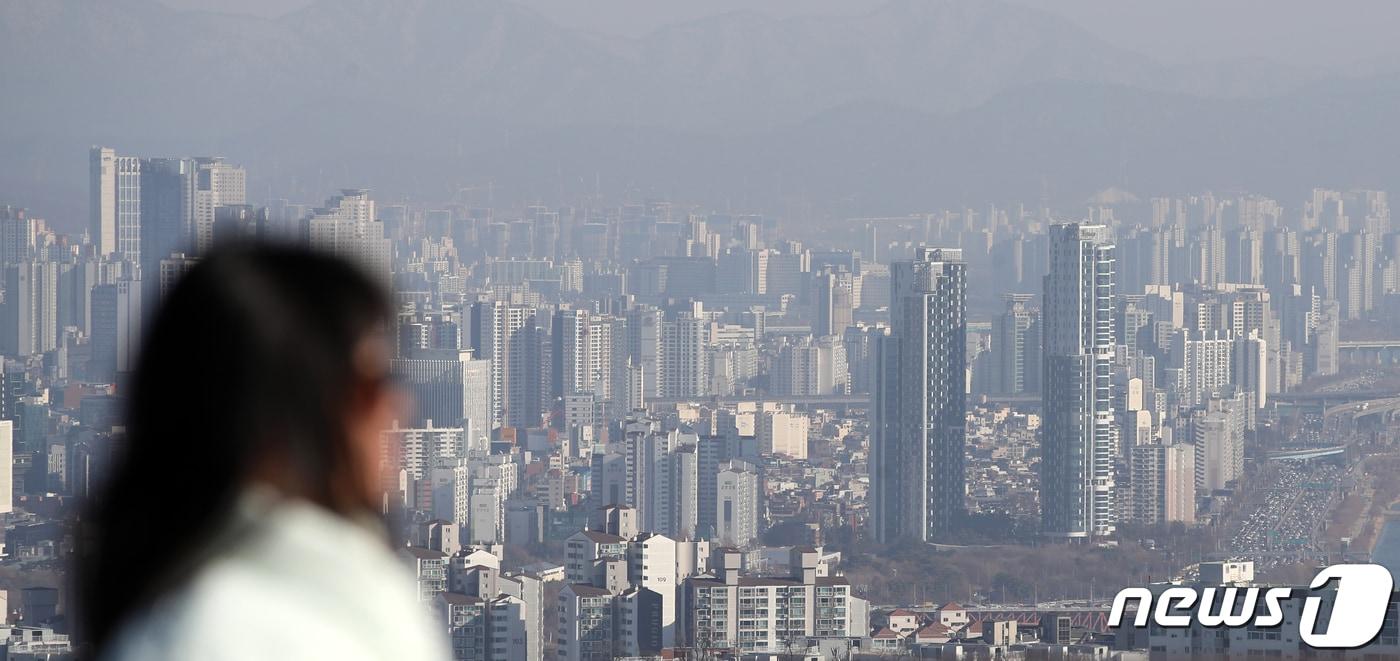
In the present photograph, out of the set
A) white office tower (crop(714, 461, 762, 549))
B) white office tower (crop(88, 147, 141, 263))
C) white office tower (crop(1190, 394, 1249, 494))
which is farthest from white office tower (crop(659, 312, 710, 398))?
white office tower (crop(88, 147, 141, 263))

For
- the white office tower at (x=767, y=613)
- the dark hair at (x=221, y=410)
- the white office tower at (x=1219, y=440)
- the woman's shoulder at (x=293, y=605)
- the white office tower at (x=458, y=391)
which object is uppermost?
the dark hair at (x=221, y=410)

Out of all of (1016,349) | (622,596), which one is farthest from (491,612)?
(1016,349)

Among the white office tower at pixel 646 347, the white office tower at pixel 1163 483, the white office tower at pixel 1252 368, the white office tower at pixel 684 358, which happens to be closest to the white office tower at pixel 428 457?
the white office tower at pixel 646 347

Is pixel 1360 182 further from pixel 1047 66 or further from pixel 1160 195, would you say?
pixel 1047 66

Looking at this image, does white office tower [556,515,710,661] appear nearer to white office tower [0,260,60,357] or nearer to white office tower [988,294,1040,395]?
white office tower [0,260,60,357]

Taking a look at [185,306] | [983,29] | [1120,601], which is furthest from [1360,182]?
[185,306]

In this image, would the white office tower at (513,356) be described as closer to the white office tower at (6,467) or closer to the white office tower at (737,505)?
the white office tower at (737,505)

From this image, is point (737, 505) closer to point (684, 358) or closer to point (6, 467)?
point (684, 358)
